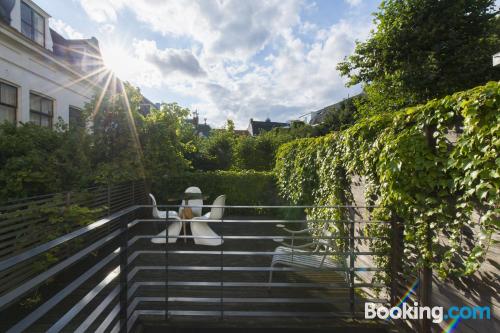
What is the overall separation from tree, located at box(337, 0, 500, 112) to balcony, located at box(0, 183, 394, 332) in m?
6.78

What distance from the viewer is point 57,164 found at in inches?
236

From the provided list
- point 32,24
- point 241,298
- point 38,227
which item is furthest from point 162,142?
point 32,24

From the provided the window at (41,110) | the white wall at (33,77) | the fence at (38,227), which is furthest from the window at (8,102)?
the fence at (38,227)

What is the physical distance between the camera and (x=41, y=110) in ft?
31.6

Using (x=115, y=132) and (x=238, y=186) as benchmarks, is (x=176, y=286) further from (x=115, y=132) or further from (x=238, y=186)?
(x=238, y=186)

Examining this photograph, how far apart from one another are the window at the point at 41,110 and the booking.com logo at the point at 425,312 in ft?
34.6

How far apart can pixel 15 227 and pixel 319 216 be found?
4294mm

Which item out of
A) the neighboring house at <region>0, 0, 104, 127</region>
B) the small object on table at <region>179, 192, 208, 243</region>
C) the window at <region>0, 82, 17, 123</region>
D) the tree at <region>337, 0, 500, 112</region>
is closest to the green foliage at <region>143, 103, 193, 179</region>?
the small object on table at <region>179, 192, 208, 243</region>

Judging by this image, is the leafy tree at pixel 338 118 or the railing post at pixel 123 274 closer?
the railing post at pixel 123 274

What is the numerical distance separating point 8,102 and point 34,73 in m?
1.42

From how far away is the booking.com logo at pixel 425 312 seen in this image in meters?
2.01

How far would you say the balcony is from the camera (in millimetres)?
2072

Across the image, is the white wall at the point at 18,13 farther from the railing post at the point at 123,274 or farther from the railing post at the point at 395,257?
A: the railing post at the point at 395,257

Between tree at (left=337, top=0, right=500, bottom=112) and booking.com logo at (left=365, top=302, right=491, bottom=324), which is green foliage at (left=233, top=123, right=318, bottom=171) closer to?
tree at (left=337, top=0, right=500, bottom=112)
